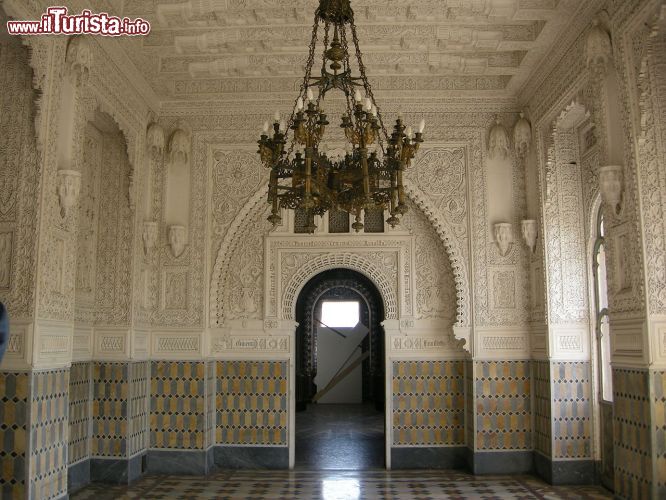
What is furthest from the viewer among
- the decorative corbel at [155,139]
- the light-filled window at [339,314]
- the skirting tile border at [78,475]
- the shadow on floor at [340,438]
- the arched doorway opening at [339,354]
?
the light-filled window at [339,314]

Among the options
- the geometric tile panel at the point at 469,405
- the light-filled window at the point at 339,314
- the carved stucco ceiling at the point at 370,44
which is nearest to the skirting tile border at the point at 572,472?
the geometric tile panel at the point at 469,405

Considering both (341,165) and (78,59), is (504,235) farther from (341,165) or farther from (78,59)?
(78,59)

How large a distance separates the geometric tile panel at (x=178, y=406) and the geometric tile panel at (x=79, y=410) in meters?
0.64

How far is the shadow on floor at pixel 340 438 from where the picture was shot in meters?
6.89

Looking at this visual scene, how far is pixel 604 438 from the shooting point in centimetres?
575

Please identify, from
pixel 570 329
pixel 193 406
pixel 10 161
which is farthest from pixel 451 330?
pixel 10 161

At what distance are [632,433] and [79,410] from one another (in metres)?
4.50

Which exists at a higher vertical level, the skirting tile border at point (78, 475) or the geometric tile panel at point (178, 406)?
the geometric tile panel at point (178, 406)

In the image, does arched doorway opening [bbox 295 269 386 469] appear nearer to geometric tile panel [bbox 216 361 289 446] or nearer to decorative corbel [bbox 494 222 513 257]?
geometric tile panel [bbox 216 361 289 446]

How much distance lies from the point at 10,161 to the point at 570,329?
187 inches

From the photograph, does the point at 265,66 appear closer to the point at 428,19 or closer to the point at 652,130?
the point at 428,19

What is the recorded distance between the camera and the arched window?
5.79 meters

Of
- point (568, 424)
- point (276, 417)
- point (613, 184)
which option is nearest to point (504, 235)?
point (568, 424)

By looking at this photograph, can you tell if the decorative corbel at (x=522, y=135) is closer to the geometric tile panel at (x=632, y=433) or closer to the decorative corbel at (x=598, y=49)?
the decorative corbel at (x=598, y=49)
